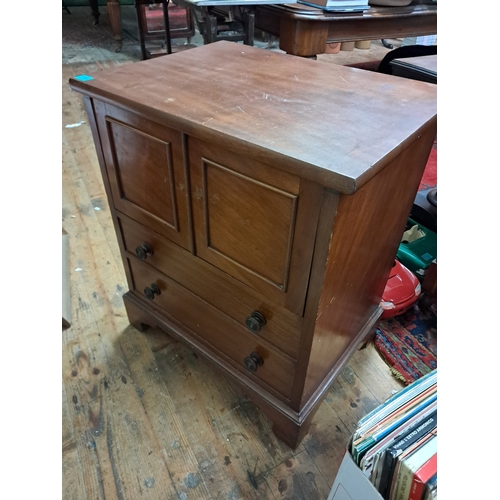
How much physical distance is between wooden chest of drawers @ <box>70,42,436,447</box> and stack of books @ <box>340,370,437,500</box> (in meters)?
0.18

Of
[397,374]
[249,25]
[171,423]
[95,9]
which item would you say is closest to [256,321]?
[171,423]

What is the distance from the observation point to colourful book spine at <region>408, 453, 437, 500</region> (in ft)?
1.91

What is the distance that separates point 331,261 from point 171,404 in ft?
2.37

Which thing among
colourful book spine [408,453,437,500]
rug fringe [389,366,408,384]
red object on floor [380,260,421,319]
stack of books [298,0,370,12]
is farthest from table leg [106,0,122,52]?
colourful book spine [408,453,437,500]

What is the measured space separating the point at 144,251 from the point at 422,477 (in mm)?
754

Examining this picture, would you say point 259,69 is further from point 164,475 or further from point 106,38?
point 106,38

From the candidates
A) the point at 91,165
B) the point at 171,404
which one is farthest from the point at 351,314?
the point at 91,165

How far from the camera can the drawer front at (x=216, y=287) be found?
79 cm

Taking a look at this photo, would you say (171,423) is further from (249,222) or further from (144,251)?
(249,222)

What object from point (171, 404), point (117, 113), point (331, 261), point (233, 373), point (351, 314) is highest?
point (117, 113)

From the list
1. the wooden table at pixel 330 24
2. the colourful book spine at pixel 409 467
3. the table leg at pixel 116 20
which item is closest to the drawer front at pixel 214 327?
the colourful book spine at pixel 409 467

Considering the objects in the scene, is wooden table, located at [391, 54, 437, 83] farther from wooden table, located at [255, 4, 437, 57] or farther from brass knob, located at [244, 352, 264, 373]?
brass knob, located at [244, 352, 264, 373]

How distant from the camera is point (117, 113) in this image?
0.77m

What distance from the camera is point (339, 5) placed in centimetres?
156
